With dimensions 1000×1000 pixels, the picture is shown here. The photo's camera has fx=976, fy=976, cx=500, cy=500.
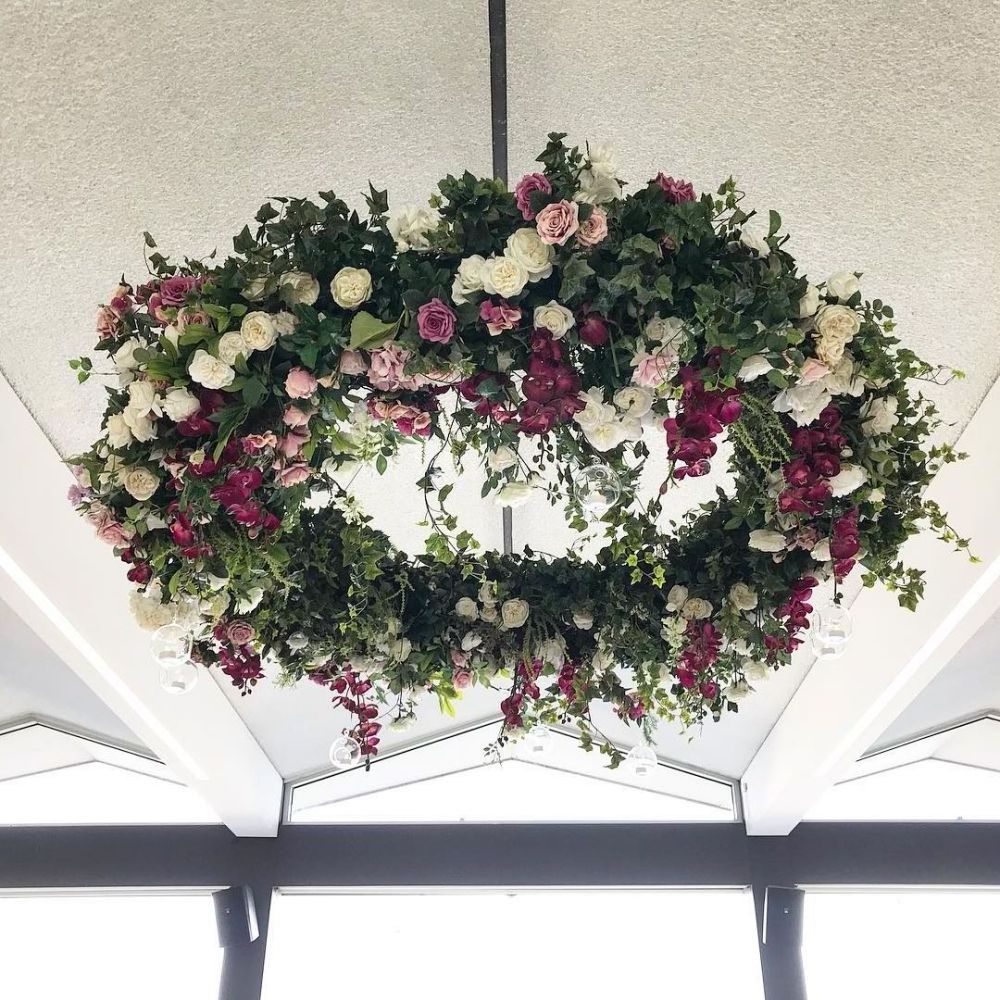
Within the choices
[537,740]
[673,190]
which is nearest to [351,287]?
[673,190]

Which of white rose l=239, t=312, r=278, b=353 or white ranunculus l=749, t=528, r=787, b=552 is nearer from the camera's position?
white rose l=239, t=312, r=278, b=353

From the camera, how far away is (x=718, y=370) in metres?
1.60

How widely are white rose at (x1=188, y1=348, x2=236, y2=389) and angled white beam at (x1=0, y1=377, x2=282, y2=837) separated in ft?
4.12

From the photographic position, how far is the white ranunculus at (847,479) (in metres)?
1.76

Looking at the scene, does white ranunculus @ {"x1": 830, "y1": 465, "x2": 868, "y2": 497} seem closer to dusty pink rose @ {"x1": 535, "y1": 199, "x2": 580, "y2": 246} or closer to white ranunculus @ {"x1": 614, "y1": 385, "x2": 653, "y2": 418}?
white ranunculus @ {"x1": 614, "y1": 385, "x2": 653, "y2": 418}

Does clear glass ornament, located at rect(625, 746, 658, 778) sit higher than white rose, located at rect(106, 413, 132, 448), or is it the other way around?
white rose, located at rect(106, 413, 132, 448)

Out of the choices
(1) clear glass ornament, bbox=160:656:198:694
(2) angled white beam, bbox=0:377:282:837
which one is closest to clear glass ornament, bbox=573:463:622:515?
(1) clear glass ornament, bbox=160:656:198:694

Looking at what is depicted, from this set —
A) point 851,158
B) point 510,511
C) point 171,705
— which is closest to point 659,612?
point 851,158

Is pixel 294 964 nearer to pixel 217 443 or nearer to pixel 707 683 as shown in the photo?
pixel 707 683

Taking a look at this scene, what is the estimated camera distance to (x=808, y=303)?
1.61m

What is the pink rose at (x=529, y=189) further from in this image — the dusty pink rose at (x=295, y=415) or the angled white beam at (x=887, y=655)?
the angled white beam at (x=887, y=655)

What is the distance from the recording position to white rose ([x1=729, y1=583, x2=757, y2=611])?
6.98ft

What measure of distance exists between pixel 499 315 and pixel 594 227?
20 centimetres

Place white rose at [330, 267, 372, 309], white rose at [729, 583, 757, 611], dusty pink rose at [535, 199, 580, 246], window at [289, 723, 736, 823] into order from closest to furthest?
dusty pink rose at [535, 199, 580, 246]
white rose at [330, 267, 372, 309]
white rose at [729, 583, 757, 611]
window at [289, 723, 736, 823]
